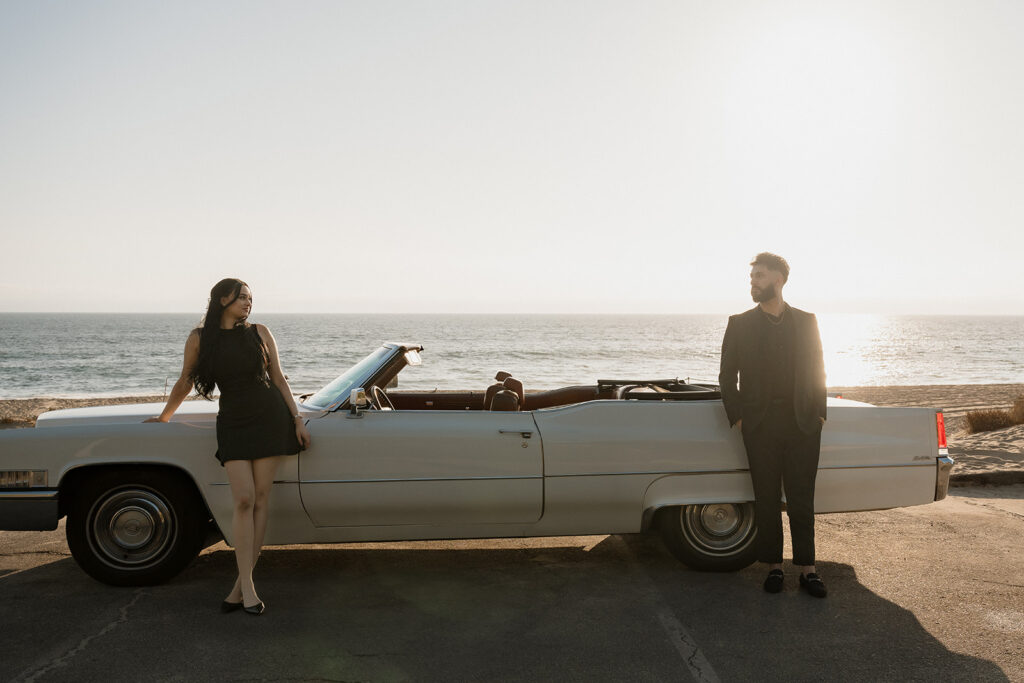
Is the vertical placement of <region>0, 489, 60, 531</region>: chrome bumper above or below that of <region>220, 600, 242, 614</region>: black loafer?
above

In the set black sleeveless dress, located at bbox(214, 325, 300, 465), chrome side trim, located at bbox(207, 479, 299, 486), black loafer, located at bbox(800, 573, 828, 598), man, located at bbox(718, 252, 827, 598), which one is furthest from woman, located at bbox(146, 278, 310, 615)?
black loafer, located at bbox(800, 573, 828, 598)

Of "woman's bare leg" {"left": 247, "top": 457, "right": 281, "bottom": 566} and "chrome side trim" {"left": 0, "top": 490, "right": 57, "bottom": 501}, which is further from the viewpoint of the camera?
"chrome side trim" {"left": 0, "top": 490, "right": 57, "bottom": 501}

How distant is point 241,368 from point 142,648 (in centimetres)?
141

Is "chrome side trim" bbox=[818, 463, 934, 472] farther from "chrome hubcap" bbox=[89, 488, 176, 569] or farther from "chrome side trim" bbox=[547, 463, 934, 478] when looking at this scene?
"chrome hubcap" bbox=[89, 488, 176, 569]

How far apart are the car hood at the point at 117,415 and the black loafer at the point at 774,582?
3358 millimetres

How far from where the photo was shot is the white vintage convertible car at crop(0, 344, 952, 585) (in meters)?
4.46

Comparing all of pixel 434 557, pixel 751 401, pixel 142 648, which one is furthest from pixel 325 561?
pixel 751 401

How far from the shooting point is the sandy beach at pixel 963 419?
7.61 meters

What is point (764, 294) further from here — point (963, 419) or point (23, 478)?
point (963, 419)

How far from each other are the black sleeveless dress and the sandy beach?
642 centimetres

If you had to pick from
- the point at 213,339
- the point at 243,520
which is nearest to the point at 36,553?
the point at 243,520

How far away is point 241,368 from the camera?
414cm

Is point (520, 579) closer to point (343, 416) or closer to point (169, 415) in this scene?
point (343, 416)

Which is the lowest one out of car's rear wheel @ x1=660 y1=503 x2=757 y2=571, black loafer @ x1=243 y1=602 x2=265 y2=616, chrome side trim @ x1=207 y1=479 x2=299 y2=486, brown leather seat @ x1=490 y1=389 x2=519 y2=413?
black loafer @ x1=243 y1=602 x2=265 y2=616
